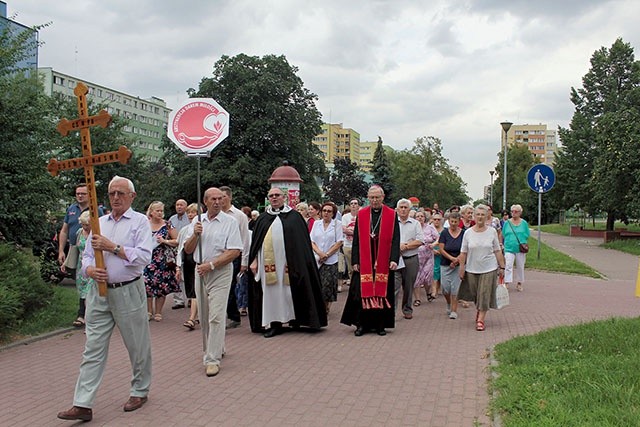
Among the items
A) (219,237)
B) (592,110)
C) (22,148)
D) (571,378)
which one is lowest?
(571,378)

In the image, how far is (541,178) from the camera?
1705cm

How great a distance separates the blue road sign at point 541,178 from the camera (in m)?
16.9

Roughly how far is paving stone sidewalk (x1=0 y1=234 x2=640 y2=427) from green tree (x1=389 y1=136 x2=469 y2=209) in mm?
52181

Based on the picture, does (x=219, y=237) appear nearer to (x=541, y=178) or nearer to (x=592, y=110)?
(x=541, y=178)

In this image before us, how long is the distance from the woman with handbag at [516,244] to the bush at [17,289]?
9.38 metres

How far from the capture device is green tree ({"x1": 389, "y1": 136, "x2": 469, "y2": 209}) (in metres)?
61.6

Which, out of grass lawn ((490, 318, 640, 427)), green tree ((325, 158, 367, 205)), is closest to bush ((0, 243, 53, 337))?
grass lawn ((490, 318, 640, 427))

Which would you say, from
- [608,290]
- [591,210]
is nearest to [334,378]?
[608,290]

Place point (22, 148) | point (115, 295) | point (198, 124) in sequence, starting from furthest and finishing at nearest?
point (22, 148) → point (198, 124) → point (115, 295)

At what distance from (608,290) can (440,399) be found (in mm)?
9865

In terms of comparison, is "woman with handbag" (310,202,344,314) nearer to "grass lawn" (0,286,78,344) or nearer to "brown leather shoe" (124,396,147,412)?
"grass lawn" (0,286,78,344)

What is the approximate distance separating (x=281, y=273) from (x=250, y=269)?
0.46 m

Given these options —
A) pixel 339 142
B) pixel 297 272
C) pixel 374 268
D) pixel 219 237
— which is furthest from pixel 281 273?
pixel 339 142

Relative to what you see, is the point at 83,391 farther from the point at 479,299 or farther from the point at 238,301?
the point at 479,299
